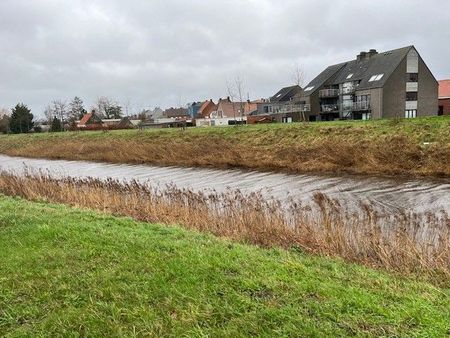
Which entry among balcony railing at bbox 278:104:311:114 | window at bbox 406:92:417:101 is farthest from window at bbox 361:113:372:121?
balcony railing at bbox 278:104:311:114

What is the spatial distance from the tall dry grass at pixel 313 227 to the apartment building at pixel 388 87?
40366mm

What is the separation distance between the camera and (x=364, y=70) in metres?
52.2

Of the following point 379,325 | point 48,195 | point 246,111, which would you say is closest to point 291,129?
point 48,195

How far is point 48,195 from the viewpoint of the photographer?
534 inches

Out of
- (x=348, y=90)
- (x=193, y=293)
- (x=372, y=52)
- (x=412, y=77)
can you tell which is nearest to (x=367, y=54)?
(x=372, y=52)

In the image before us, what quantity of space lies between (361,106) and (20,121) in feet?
200

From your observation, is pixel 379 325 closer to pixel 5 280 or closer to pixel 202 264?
pixel 202 264

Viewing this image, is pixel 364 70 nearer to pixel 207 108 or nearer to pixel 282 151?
pixel 282 151

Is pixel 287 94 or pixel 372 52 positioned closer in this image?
pixel 372 52

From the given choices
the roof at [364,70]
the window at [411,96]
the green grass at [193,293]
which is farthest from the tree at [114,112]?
the green grass at [193,293]

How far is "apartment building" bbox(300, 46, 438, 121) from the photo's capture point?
47469 mm

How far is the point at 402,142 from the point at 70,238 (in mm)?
19962

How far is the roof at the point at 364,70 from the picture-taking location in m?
47.6

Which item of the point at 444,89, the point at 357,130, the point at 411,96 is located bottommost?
the point at 357,130
